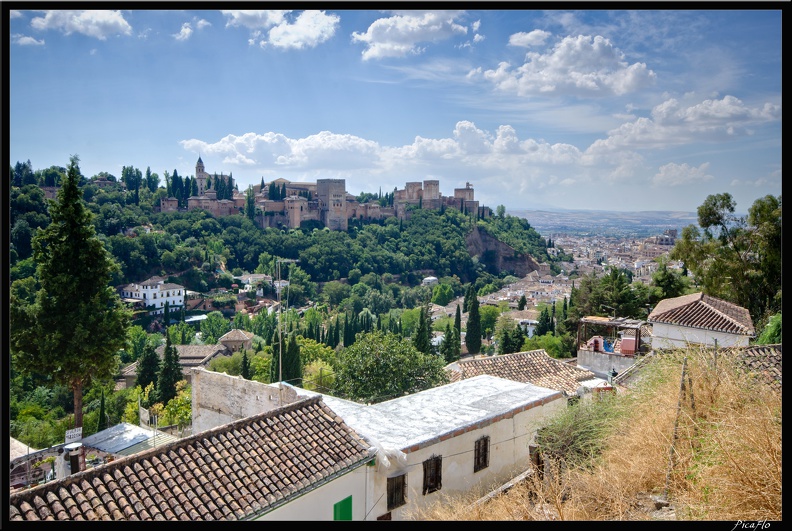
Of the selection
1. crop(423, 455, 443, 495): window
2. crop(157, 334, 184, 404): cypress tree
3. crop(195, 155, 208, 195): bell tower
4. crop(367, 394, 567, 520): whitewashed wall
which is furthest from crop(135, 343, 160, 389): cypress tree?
crop(195, 155, 208, 195): bell tower

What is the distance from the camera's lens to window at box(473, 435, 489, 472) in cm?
508

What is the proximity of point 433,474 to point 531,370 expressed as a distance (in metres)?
4.24

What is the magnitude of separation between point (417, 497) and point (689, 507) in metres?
2.54

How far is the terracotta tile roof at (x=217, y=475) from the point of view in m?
2.84

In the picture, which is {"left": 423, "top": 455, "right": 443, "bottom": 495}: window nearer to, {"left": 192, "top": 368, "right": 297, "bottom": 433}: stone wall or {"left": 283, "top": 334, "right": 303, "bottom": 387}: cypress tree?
{"left": 192, "top": 368, "right": 297, "bottom": 433}: stone wall

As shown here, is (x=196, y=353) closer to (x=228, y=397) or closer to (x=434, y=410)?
(x=228, y=397)

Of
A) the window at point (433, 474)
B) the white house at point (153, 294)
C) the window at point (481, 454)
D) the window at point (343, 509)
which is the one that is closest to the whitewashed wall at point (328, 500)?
the window at point (343, 509)

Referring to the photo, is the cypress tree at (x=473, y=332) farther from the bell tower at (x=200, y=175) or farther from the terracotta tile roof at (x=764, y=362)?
the bell tower at (x=200, y=175)

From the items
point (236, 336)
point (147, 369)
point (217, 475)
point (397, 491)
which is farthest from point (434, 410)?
point (236, 336)

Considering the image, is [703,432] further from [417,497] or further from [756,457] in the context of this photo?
[417,497]

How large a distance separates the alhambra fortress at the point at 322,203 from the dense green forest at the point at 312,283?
164cm

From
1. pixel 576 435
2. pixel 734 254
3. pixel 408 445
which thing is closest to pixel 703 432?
pixel 576 435

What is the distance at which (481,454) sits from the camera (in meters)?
5.14

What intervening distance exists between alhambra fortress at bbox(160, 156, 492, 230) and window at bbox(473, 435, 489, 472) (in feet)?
143
